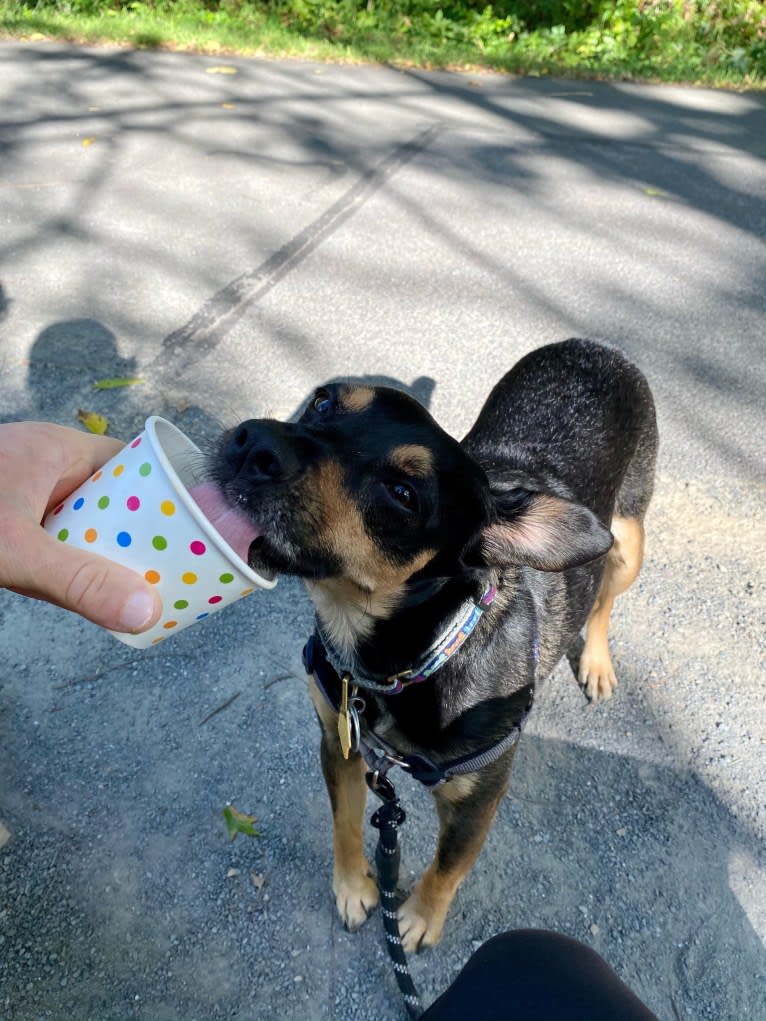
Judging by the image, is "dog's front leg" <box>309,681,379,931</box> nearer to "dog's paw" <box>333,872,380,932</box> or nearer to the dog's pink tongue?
"dog's paw" <box>333,872,380,932</box>

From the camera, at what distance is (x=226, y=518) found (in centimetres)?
191

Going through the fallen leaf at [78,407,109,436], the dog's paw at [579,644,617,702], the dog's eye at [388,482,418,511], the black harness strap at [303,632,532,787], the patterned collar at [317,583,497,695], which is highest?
the dog's eye at [388,482,418,511]

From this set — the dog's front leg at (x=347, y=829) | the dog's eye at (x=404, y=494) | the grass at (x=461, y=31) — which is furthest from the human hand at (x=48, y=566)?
the grass at (x=461, y=31)

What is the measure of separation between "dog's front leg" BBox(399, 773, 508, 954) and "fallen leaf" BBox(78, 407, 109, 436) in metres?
2.70

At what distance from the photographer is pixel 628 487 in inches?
139

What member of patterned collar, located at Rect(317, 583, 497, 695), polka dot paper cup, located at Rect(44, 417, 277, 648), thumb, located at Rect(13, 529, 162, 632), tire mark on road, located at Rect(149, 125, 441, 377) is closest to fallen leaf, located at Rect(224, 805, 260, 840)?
patterned collar, located at Rect(317, 583, 497, 695)

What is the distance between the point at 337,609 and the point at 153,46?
413 inches

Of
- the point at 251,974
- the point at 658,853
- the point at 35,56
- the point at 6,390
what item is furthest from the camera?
the point at 35,56

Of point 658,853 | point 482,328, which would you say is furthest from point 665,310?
point 658,853

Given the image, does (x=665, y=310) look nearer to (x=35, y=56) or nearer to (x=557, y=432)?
(x=557, y=432)

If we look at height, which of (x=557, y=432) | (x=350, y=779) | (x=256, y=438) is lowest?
(x=350, y=779)

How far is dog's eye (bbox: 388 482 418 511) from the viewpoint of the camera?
2.11 m

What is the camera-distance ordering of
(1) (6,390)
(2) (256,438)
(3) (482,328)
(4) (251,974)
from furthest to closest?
1. (3) (482,328)
2. (1) (6,390)
3. (4) (251,974)
4. (2) (256,438)

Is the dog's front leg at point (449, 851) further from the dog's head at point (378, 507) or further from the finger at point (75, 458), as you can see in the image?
the finger at point (75, 458)
